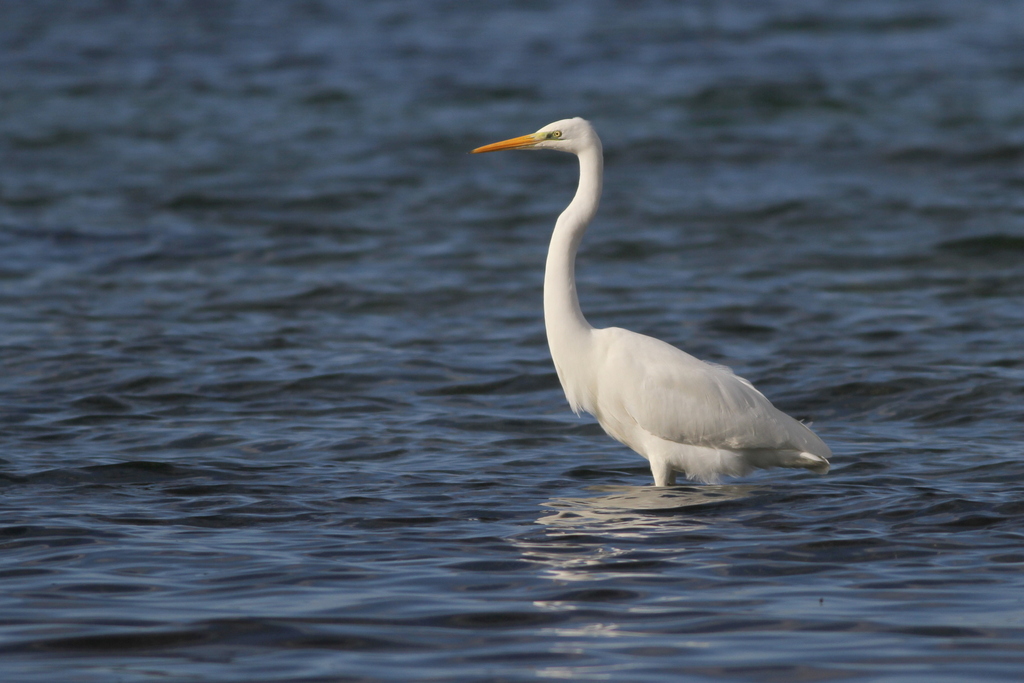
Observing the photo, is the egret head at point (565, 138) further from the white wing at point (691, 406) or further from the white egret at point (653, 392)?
the white wing at point (691, 406)

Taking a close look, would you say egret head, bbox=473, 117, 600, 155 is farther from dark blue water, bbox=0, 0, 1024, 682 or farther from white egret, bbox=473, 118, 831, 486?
dark blue water, bbox=0, 0, 1024, 682

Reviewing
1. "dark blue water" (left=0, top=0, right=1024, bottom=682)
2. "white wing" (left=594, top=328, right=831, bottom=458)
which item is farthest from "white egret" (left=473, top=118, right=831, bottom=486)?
"dark blue water" (left=0, top=0, right=1024, bottom=682)

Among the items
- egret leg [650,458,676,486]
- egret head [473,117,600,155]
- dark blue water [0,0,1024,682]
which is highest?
egret head [473,117,600,155]

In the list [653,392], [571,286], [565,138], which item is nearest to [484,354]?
[571,286]

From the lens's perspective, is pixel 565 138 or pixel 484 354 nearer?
pixel 565 138

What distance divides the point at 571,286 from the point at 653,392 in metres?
0.69

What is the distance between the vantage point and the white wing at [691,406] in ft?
21.5

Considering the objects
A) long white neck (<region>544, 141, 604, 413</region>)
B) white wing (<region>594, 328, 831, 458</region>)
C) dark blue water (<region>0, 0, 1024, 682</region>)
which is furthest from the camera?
long white neck (<region>544, 141, 604, 413</region>)

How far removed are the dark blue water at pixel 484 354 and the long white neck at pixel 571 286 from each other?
0.60 metres

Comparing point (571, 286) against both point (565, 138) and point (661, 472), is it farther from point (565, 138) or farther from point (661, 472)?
point (661, 472)

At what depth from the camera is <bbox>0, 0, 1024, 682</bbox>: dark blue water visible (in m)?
4.54

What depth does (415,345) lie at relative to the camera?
32.5 ft

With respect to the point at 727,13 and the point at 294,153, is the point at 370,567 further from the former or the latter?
the point at 727,13

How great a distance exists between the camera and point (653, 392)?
6.58 meters
